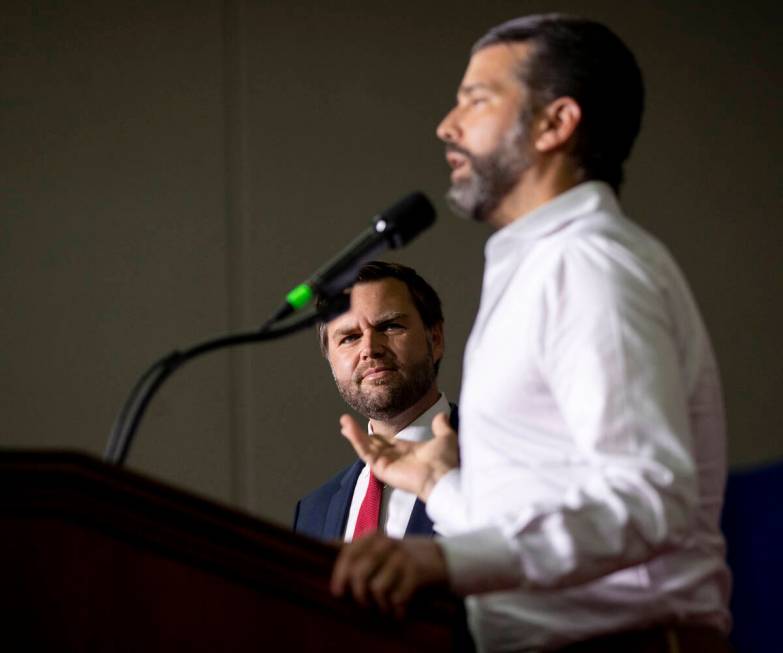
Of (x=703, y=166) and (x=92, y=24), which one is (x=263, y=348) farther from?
(x=703, y=166)

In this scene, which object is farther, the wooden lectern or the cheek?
the cheek

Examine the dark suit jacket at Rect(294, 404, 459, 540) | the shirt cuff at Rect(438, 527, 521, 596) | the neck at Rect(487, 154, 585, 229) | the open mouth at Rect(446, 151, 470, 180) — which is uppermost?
the open mouth at Rect(446, 151, 470, 180)

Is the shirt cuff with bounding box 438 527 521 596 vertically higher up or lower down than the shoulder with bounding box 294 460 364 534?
higher up

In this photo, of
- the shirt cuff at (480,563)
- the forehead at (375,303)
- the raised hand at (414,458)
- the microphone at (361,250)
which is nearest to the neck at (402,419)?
the forehead at (375,303)

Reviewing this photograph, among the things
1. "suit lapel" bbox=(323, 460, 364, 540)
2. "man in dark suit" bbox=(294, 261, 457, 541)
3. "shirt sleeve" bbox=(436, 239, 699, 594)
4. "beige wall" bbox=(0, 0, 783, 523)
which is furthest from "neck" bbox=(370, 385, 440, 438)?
"shirt sleeve" bbox=(436, 239, 699, 594)

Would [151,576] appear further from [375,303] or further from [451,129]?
[375,303]

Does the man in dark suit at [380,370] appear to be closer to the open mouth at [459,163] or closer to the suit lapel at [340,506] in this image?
the suit lapel at [340,506]

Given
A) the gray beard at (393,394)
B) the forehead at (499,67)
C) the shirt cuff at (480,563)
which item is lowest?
the shirt cuff at (480,563)

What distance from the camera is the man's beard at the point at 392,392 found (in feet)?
9.35

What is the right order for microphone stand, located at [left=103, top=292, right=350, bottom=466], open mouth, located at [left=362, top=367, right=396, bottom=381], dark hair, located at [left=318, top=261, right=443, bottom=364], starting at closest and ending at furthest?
microphone stand, located at [left=103, top=292, right=350, bottom=466]
open mouth, located at [left=362, top=367, right=396, bottom=381]
dark hair, located at [left=318, top=261, right=443, bottom=364]

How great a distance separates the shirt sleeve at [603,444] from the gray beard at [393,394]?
1622 mm

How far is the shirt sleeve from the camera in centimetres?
110

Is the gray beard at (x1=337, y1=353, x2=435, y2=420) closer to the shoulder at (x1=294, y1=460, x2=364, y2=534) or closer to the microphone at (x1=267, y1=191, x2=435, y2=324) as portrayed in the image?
the shoulder at (x1=294, y1=460, x2=364, y2=534)

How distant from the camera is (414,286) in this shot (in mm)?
3051
